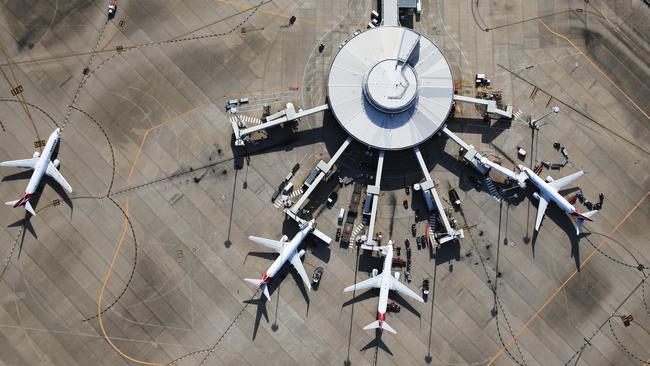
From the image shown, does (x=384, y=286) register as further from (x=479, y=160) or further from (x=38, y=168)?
(x=38, y=168)

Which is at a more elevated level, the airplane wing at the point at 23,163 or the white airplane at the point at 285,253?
the airplane wing at the point at 23,163

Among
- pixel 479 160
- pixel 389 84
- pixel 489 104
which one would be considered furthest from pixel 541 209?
pixel 389 84

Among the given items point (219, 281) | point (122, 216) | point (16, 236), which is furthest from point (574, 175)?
point (16, 236)

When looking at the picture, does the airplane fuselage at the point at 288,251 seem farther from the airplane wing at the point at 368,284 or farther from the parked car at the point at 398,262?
the parked car at the point at 398,262

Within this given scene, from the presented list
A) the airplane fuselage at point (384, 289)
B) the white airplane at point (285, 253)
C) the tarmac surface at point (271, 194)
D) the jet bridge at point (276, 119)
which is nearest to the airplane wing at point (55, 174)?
the tarmac surface at point (271, 194)

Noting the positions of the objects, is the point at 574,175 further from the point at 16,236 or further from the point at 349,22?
the point at 16,236
